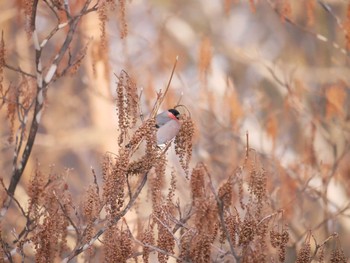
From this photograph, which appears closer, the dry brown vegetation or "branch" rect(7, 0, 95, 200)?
the dry brown vegetation

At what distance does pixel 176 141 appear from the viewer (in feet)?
12.6

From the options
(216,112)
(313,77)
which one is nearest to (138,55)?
(313,77)

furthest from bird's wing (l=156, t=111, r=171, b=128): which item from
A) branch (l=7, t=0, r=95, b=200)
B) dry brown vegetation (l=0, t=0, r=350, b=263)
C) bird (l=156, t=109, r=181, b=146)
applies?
branch (l=7, t=0, r=95, b=200)

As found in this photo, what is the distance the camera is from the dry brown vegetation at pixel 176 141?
12.5ft

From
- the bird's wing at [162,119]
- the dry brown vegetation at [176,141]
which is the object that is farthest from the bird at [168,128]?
the dry brown vegetation at [176,141]

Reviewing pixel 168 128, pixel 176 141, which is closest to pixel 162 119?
pixel 168 128

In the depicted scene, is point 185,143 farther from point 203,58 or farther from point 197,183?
point 203,58

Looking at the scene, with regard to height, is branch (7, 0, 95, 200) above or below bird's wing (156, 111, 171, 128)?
above

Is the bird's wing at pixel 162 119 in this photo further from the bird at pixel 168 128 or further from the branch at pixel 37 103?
the branch at pixel 37 103

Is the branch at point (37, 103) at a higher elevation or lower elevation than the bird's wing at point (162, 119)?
higher

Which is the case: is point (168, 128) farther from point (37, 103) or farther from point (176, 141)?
point (37, 103)

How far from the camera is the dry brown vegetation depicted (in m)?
3.81

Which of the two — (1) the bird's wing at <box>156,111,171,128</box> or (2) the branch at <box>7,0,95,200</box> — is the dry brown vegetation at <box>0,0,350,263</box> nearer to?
(2) the branch at <box>7,0,95,200</box>

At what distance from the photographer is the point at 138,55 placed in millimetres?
11055
